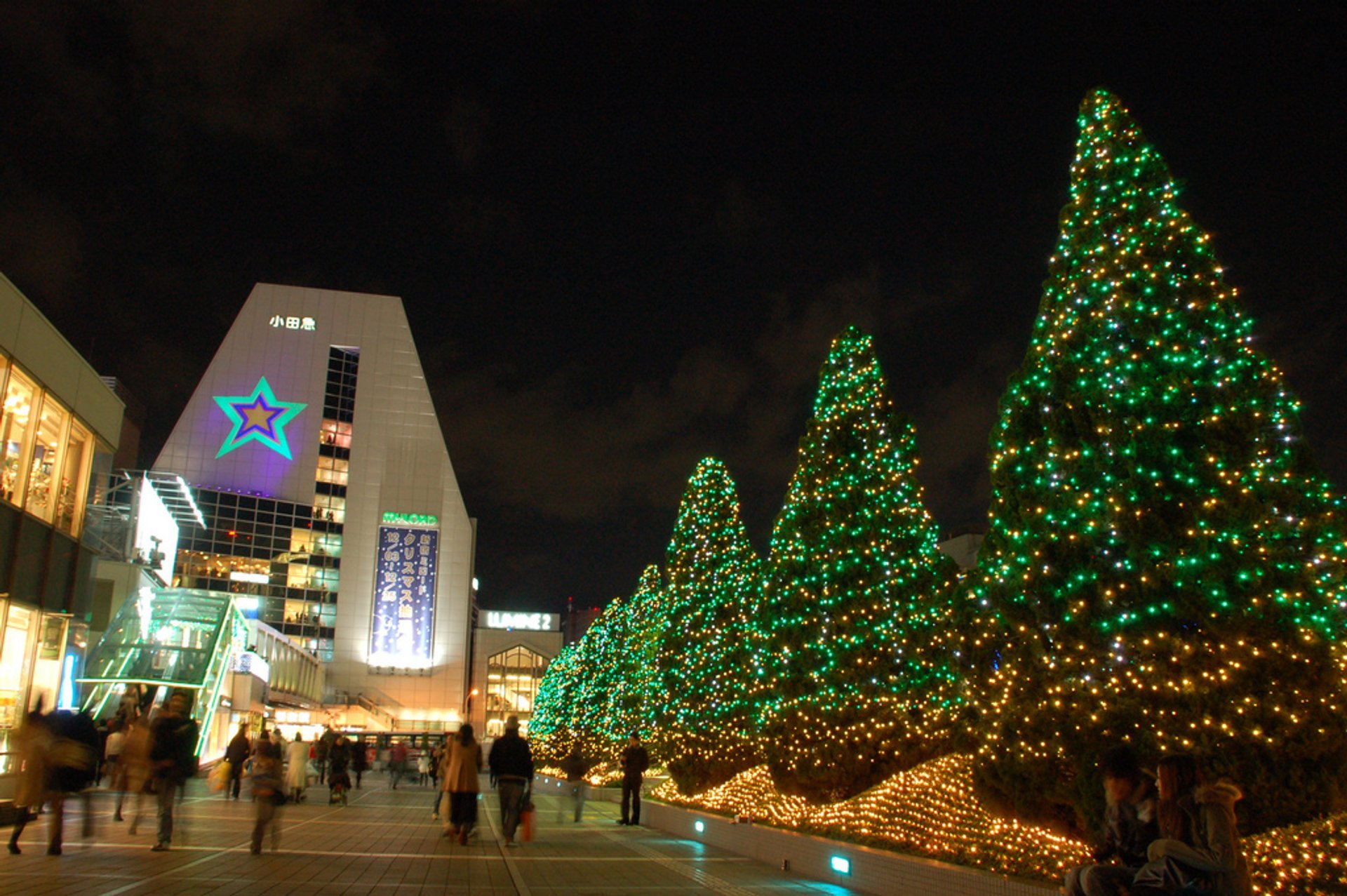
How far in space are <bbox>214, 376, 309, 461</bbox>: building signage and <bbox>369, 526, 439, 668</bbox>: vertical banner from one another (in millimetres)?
9659

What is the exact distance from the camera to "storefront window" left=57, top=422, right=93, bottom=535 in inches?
642

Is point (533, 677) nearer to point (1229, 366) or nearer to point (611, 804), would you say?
point (611, 804)

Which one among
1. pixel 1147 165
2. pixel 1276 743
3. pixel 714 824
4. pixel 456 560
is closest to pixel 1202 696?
pixel 1276 743

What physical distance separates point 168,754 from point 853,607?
350 inches

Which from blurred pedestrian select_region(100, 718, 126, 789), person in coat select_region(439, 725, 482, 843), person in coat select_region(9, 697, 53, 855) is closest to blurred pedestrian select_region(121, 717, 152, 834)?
person in coat select_region(9, 697, 53, 855)

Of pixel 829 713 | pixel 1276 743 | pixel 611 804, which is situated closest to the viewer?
pixel 1276 743

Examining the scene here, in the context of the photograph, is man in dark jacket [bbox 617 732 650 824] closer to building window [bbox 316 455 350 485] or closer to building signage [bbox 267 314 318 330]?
building window [bbox 316 455 350 485]

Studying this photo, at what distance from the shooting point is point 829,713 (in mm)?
13641

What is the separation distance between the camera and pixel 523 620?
87125mm

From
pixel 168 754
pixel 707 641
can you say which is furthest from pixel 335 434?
pixel 168 754

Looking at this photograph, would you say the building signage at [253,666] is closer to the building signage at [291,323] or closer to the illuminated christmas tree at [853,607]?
the illuminated christmas tree at [853,607]

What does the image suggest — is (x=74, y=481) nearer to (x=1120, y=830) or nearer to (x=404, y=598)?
(x=1120, y=830)

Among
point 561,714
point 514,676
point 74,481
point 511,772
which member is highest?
point 74,481

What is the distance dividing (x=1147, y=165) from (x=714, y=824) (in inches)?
394
